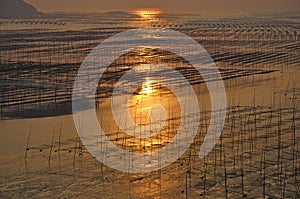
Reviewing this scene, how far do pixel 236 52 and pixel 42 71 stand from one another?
916 cm

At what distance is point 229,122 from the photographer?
32.6ft

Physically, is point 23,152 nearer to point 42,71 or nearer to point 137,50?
point 42,71

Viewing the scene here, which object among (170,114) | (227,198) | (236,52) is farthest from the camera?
(236,52)

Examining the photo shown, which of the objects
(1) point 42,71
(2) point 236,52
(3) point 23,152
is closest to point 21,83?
(1) point 42,71

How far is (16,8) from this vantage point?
6738cm

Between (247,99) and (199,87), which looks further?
(199,87)

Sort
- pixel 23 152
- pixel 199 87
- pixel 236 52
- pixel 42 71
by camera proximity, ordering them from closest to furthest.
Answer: pixel 23 152, pixel 199 87, pixel 42 71, pixel 236 52

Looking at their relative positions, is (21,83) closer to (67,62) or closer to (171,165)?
(67,62)

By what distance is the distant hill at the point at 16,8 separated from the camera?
64.9 meters

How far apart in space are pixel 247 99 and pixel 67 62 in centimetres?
838

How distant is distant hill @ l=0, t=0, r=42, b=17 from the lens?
213 ft

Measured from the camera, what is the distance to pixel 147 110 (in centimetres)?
1117

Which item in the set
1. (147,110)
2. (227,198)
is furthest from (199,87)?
(227,198)

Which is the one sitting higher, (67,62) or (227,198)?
(67,62)
